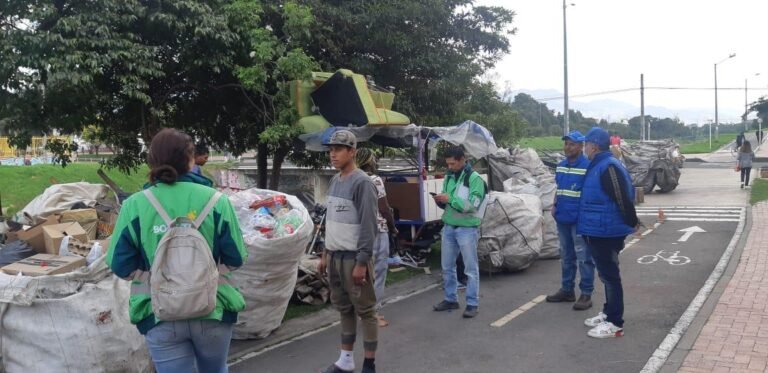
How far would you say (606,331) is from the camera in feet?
18.6

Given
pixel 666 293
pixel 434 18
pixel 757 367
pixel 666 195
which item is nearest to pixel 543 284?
pixel 666 293

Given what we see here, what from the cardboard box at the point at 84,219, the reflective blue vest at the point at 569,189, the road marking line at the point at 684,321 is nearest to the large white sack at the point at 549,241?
the road marking line at the point at 684,321

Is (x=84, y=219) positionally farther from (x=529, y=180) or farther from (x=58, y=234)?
(x=529, y=180)

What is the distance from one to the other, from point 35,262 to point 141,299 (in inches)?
105

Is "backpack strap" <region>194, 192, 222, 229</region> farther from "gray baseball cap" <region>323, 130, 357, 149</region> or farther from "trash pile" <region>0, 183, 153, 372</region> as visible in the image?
"trash pile" <region>0, 183, 153, 372</region>

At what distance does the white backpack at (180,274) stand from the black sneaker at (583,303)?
481cm

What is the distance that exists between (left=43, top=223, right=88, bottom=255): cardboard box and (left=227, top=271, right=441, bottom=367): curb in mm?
1654

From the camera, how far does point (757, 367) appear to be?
4.73m

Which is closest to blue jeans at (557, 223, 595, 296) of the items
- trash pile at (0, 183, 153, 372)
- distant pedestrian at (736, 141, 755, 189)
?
trash pile at (0, 183, 153, 372)

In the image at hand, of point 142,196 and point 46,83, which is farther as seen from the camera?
point 46,83

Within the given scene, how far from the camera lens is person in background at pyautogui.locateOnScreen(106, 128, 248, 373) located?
278 centimetres

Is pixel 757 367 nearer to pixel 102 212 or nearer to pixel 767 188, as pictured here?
pixel 102 212

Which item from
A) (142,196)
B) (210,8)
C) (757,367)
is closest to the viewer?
(142,196)

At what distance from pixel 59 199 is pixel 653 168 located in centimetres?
1776
